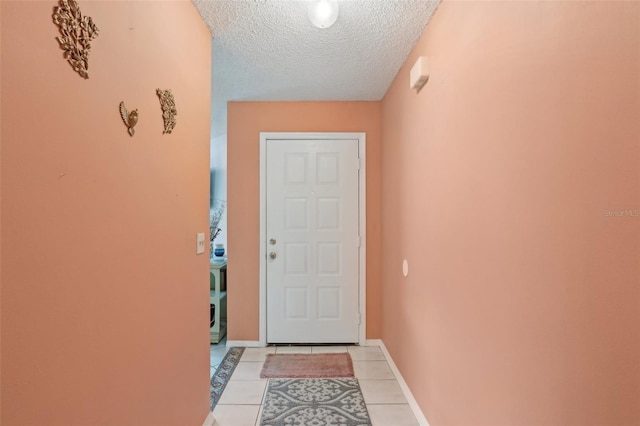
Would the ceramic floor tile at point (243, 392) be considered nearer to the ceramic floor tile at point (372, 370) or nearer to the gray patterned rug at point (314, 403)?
the gray patterned rug at point (314, 403)

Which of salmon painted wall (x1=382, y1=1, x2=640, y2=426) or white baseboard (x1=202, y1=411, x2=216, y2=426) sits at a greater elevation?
salmon painted wall (x1=382, y1=1, x2=640, y2=426)

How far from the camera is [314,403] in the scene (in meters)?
2.18

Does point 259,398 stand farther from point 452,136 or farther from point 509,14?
point 509,14

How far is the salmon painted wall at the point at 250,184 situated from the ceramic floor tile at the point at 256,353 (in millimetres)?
126

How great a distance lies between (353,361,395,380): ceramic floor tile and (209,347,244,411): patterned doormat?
1004mm

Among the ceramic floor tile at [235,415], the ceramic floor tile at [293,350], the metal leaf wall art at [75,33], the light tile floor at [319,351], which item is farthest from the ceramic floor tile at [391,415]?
the metal leaf wall art at [75,33]

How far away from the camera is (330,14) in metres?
1.61

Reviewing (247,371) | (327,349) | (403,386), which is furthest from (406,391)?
(247,371)

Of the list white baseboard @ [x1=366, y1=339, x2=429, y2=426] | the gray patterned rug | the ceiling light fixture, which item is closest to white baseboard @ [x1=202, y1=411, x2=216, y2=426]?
the gray patterned rug

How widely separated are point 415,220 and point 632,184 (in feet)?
4.75

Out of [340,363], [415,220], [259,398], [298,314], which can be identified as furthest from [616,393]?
[298,314]

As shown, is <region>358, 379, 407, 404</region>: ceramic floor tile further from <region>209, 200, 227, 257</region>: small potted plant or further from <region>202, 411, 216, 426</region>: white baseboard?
<region>209, 200, 227, 257</region>: small potted plant

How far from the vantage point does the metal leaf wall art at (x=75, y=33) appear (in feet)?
2.74

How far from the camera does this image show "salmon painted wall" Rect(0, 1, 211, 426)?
0.73 metres
